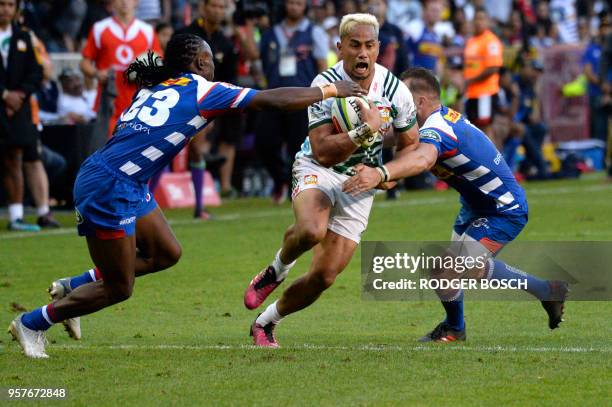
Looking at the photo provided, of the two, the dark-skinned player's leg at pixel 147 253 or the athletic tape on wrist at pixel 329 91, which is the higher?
the athletic tape on wrist at pixel 329 91

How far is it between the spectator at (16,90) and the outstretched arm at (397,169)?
7.61 m

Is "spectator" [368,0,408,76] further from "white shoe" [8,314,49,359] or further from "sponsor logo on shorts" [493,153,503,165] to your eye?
"white shoe" [8,314,49,359]

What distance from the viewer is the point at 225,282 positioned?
11641mm

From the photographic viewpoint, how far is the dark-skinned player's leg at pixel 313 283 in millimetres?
8414

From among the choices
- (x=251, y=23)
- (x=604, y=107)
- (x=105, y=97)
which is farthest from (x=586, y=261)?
(x=604, y=107)

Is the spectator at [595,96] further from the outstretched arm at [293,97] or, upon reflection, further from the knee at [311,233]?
the outstretched arm at [293,97]

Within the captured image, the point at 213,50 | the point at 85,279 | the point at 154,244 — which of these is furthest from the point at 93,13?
the point at 154,244

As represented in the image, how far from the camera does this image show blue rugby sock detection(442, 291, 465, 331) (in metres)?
8.74

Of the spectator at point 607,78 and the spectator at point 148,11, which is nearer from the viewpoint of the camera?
the spectator at point 148,11

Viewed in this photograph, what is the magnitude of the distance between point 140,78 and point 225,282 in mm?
3788

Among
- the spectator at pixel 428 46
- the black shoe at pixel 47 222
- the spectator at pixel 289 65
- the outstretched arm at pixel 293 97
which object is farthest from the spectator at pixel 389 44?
the outstretched arm at pixel 293 97

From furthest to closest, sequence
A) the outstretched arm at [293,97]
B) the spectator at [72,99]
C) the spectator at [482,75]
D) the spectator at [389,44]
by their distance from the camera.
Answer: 1. the spectator at [482,75]
2. the spectator at [389,44]
3. the spectator at [72,99]
4. the outstretched arm at [293,97]

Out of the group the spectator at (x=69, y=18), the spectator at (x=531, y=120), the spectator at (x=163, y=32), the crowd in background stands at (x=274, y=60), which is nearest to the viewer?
the crowd in background stands at (x=274, y=60)

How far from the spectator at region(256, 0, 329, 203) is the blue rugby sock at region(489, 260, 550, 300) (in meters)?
8.76
